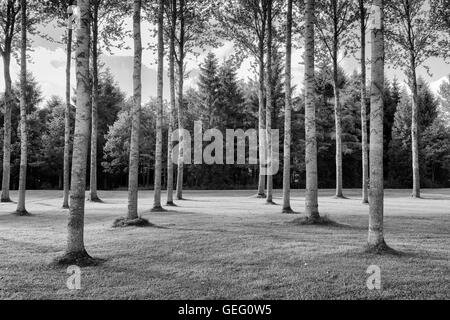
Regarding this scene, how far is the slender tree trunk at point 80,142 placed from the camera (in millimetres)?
7117

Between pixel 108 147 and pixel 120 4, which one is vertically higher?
pixel 120 4

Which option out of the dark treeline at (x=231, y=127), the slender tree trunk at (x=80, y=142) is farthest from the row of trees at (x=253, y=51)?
the dark treeline at (x=231, y=127)

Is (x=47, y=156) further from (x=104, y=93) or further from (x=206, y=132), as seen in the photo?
(x=206, y=132)

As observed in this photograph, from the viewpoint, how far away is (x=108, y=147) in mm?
42062

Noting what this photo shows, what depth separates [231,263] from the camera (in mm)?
6809

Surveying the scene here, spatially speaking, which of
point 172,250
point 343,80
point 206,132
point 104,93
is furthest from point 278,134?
point 172,250

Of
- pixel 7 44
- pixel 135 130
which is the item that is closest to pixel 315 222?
pixel 135 130

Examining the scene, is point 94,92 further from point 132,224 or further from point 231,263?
point 231,263

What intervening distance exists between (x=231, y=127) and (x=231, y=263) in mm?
39024

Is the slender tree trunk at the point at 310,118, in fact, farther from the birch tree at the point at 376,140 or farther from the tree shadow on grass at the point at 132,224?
the tree shadow on grass at the point at 132,224

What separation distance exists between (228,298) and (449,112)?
54.6 meters

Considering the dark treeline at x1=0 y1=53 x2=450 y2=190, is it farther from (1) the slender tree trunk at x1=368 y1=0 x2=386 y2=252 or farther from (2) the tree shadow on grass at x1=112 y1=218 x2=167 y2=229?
(1) the slender tree trunk at x1=368 y1=0 x2=386 y2=252

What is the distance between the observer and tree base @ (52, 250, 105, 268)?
680 cm

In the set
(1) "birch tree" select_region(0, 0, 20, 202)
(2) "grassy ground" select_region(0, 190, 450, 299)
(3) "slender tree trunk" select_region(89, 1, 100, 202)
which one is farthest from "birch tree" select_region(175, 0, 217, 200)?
(2) "grassy ground" select_region(0, 190, 450, 299)
